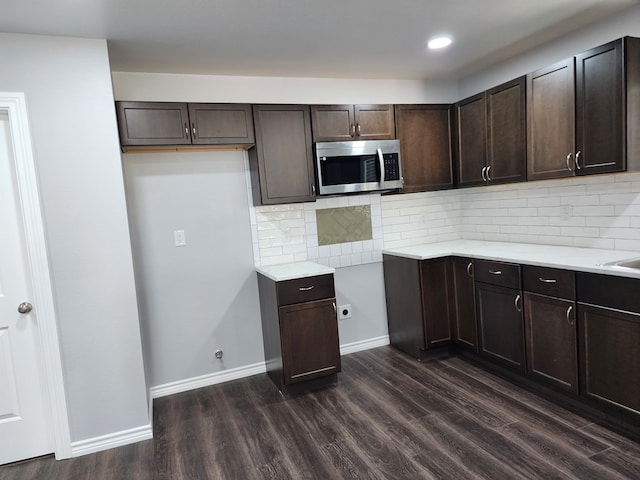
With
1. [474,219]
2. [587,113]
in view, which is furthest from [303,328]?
[587,113]

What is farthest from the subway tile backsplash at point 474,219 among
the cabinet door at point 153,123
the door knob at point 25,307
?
the door knob at point 25,307

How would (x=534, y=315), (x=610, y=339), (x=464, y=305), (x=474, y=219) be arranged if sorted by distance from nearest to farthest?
(x=610, y=339) < (x=534, y=315) < (x=464, y=305) < (x=474, y=219)

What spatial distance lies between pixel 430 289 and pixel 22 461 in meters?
3.00

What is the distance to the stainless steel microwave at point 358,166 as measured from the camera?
3311mm

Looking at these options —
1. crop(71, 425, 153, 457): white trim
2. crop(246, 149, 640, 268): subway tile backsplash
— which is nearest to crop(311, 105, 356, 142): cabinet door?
crop(246, 149, 640, 268): subway tile backsplash

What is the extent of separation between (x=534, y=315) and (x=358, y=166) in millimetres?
1680

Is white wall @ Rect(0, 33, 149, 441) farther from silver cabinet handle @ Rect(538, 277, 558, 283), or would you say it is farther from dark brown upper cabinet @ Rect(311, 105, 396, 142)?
silver cabinet handle @ Rect(538, 277, 558, 283)

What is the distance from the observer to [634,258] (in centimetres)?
253

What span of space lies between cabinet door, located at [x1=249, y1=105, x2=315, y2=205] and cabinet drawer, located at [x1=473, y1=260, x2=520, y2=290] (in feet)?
4.59

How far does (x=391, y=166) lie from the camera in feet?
11.5

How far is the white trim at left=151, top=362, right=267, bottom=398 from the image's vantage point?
10.7 feet

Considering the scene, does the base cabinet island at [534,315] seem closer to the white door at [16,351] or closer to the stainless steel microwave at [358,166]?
the stainless steel microwave at [358,166]

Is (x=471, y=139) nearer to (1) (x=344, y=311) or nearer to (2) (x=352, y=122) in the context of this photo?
(2) (x=352, y=122)

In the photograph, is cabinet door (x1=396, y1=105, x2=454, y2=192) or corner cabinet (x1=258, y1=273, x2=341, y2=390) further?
cabinet door (x1=396, y1=105, x2=454, y2=192)
